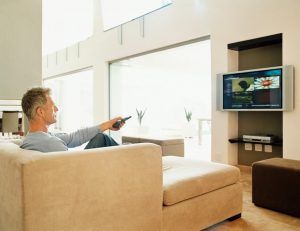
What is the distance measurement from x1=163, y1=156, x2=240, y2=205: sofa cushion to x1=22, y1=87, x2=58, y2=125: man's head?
827mm

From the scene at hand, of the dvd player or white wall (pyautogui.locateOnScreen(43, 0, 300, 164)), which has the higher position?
white wall (pyautogui.locateOnScreen(43, 0, 300, 164))

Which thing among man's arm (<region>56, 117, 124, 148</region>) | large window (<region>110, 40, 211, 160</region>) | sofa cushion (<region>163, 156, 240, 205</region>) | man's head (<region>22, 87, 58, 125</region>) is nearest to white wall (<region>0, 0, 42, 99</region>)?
man's arm (<region>56, 117, 124, 148</region>)

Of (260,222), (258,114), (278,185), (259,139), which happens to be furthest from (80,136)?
(258,114)

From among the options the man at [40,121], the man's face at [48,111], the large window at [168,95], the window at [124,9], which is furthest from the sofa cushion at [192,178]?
the large window at [168,95]

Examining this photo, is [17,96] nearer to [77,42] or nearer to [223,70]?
[223,70]

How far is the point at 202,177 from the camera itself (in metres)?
1.92

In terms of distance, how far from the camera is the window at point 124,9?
5.39m

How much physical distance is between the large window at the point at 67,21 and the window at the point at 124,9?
25.7 inches

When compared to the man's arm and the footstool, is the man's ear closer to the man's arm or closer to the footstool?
the man's arm

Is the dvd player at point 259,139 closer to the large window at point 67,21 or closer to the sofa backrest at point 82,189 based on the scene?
the sofa backrest at point 82,189

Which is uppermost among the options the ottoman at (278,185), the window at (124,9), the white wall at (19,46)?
the window at (124,9)

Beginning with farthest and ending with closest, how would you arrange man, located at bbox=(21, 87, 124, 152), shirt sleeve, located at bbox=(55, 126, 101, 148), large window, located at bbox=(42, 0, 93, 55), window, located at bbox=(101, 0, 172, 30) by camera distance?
1. large window, located at bbox=(42, 0, 93, 55)
2. window, located at bbox=(101, 0, 172, 30)
3. shirt sleeve, located at bbox=(55, 126, 101, 148)
4. man, located at bbox=(21, 87, 124, 152)

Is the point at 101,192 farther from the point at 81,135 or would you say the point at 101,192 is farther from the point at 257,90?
the point at 257,90

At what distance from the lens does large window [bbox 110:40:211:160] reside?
8.35 m
